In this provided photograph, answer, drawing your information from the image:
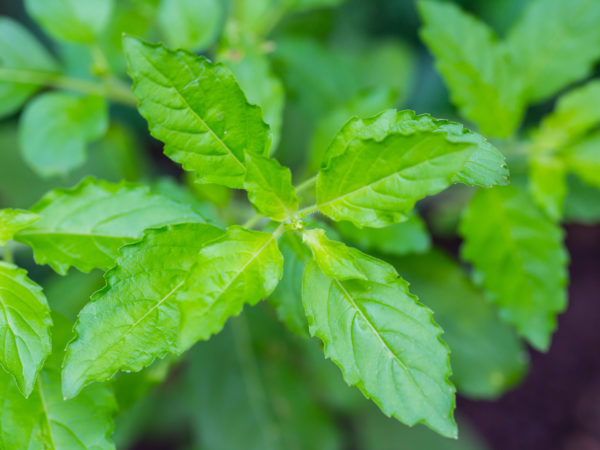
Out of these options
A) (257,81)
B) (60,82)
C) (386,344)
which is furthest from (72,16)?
(386,344)

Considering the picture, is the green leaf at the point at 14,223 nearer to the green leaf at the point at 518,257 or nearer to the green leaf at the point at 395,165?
the green leaf at the point at 395,165

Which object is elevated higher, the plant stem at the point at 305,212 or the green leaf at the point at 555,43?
the plant stem at the point at 305,212

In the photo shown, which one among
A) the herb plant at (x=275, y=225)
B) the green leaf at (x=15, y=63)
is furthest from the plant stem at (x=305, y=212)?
the green leaf at (x=15, y=63)

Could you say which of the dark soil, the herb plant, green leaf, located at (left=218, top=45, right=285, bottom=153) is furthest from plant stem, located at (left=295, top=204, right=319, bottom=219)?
the dark soil

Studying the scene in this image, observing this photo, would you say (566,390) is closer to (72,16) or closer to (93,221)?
(93,221)

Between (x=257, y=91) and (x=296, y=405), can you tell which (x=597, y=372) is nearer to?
(x=296, y=405)
